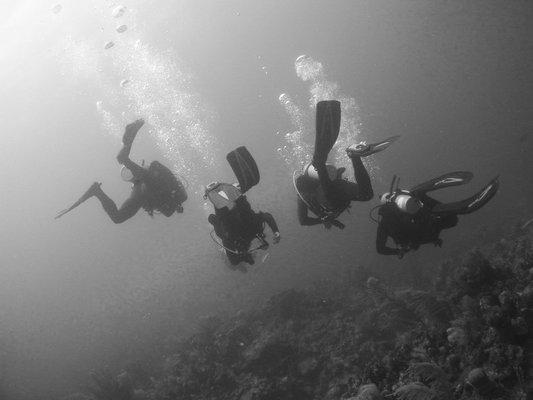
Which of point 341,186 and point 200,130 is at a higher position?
point 200,130

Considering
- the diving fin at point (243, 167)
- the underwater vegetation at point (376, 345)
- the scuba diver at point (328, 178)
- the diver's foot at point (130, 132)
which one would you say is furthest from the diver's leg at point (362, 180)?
the diver's foot at point (130, 132)

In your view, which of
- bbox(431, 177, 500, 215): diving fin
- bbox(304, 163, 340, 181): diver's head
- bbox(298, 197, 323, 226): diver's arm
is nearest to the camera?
bbox(431, 177, 500, 215): diving fin

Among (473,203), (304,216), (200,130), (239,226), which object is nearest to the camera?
(473,203)

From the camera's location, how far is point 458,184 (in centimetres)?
464

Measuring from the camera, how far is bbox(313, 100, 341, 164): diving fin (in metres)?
4.49

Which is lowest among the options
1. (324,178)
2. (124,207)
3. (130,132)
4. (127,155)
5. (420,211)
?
(420,211)

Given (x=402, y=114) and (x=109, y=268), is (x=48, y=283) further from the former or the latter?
(x=402, y=114)

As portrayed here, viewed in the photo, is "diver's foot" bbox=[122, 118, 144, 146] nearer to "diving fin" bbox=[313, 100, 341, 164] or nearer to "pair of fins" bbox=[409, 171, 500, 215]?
"diving fin" bbox=[313, 100, 341, 164]

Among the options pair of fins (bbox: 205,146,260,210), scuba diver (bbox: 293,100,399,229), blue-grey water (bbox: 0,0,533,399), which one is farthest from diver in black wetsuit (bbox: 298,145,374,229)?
blue-grey water (bbox: 0,0,533,399)

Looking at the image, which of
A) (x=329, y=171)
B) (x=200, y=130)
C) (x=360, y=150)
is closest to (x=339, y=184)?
(x=329, y=171)

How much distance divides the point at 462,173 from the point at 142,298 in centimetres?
3350

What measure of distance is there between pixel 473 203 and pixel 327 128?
5.79ft

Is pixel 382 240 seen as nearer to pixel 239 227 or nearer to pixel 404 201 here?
pixel 404 201

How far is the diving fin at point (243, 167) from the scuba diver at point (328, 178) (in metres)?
0.59
